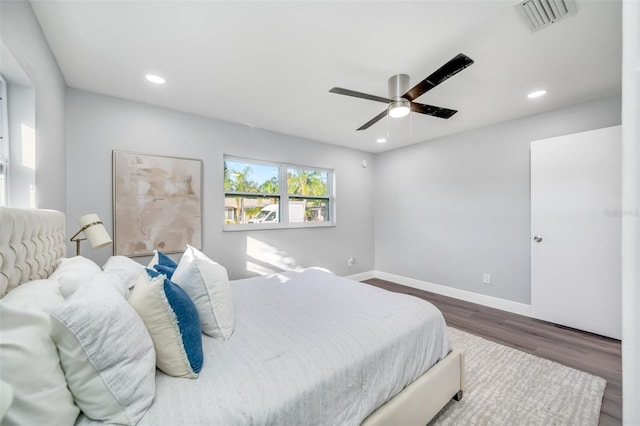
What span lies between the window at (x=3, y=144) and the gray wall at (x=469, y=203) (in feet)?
14.7

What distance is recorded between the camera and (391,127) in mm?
3562

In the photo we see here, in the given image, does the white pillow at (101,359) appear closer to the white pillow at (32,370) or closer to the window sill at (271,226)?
the white pillow at (32,370)

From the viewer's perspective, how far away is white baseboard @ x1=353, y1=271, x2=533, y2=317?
3218mm

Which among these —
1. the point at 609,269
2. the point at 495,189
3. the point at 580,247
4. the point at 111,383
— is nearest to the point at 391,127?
the point at 495,189

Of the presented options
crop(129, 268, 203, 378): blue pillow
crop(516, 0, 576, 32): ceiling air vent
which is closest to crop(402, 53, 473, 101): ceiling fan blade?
crop(516, 0, 576, 32): ceiling air vent

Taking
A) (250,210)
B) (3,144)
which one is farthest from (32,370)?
(250,210)

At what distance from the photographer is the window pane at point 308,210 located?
4102mm

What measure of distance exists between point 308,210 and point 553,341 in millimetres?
3326

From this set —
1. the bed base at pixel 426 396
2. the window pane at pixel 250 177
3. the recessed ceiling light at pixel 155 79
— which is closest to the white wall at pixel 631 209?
the bed base at pixel 426 396

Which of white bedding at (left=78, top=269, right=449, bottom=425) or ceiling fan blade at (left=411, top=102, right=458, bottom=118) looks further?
ceiling fan blade at (left=411, top=102, right=458, bottom=118)

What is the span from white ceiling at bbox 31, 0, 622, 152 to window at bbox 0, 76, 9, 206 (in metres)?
0.56

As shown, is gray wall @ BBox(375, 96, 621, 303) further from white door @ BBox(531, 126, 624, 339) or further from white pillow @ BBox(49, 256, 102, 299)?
white pillow @ BBox(49, 256, 102, 299)

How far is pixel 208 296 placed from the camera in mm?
1398

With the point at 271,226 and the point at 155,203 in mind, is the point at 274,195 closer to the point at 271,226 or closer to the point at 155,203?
the point at 271,226
